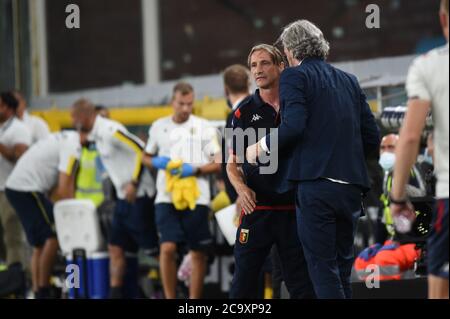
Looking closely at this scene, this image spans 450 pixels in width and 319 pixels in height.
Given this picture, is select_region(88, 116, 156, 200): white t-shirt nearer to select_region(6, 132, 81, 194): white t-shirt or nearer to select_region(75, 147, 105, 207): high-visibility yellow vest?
select_region(75, 147, 105, 207): high-visibility yellow vest

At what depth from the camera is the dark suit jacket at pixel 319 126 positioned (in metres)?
4.70

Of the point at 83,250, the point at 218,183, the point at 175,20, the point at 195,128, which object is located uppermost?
the point at 175,20

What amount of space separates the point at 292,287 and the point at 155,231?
3.19 m

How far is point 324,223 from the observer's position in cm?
475

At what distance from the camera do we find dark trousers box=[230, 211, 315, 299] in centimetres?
534

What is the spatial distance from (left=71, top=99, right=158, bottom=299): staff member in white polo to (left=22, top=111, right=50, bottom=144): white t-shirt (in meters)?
2.06

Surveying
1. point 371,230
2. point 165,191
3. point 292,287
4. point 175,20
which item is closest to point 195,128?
point 165,191

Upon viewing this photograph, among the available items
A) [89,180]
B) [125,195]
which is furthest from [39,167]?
[125,195]

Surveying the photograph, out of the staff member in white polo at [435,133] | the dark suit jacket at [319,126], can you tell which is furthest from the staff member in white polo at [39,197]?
the staff member in white polo at [435,133]

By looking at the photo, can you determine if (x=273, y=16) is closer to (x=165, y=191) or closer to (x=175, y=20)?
(x=175, y=20)

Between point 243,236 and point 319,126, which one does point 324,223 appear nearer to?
point 319,126

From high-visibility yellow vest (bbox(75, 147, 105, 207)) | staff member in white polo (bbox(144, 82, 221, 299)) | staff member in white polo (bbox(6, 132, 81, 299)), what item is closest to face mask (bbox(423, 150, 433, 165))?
staff member in white polo (bbox(144, 82, 221, 299))

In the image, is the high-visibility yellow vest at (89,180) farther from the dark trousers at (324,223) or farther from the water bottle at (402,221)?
the water bottle at (402,221)

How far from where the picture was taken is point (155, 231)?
8.42m
